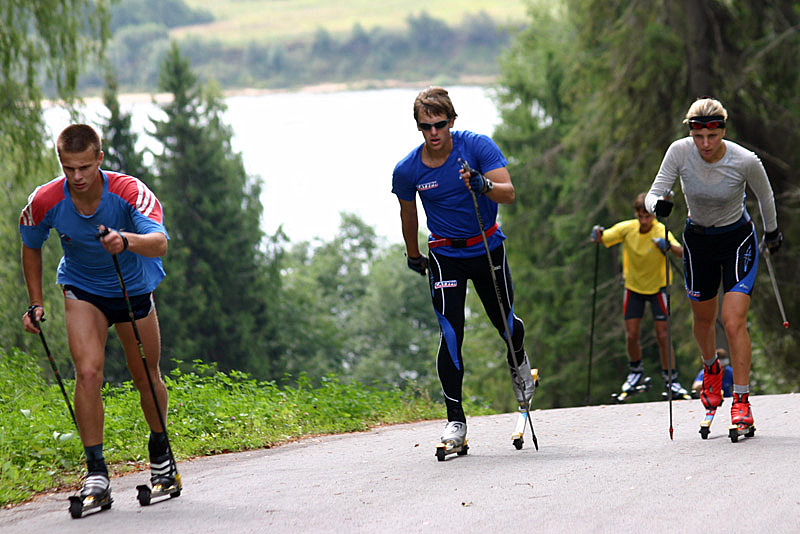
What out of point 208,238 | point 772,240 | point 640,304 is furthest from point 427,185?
point 208,238

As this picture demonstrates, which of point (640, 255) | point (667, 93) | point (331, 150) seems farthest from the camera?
point (331, 150)

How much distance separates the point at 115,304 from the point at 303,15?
95.3 meters

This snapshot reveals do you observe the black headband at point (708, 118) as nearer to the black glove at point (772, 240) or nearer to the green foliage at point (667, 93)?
the black glove at point (772, 240)

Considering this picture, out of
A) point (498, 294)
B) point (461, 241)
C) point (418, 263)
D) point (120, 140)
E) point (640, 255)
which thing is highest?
point (120, 140)

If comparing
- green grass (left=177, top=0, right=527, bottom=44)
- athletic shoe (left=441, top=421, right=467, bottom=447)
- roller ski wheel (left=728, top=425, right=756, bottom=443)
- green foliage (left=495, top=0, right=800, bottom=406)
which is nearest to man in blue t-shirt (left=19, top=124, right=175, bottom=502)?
athletic shoe (left=441, top=421, right=467, bottom=447)

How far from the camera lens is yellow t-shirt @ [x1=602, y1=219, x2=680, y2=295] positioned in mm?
13023

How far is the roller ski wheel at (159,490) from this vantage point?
6.13 meters

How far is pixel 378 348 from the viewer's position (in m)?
71.6

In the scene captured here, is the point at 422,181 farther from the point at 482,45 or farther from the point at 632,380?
the point at 482,45

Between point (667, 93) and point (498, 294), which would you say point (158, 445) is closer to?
point (498, 294)

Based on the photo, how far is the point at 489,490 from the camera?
6.16m

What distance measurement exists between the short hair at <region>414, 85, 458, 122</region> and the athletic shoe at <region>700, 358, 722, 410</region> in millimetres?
2902

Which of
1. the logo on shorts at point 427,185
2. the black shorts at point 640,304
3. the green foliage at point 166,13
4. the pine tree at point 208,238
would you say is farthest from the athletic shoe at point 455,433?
the green foliage at point 166,13

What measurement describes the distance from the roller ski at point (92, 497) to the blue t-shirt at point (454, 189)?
2731mm
